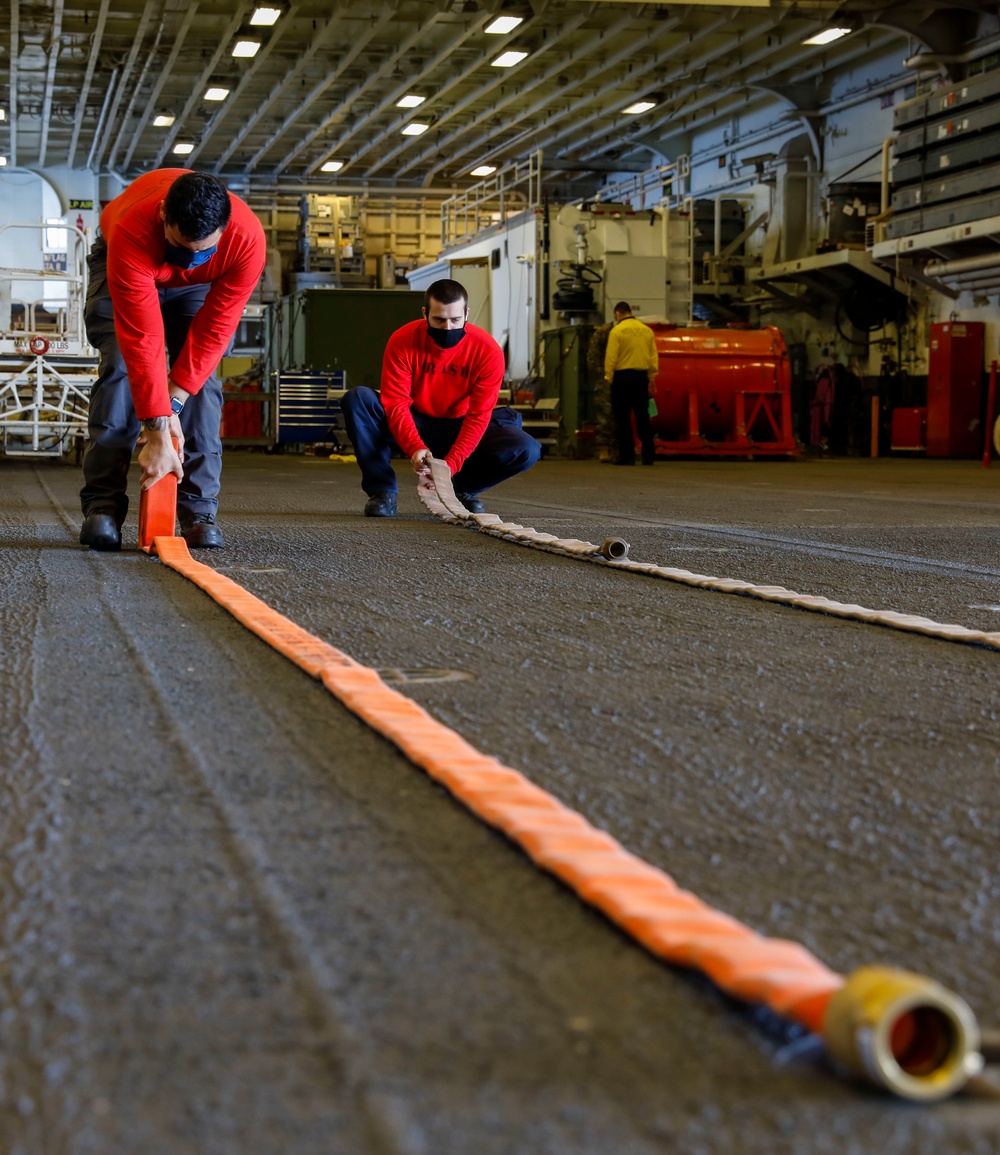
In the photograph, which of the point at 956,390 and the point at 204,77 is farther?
the point at 204,77

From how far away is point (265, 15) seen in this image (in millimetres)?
18719

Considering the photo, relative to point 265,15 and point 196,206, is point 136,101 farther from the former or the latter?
point 196,206

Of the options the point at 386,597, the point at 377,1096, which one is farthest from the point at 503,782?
the point at 386,597

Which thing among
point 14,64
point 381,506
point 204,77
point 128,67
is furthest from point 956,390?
point 14,64

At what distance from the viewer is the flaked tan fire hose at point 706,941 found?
0.91m

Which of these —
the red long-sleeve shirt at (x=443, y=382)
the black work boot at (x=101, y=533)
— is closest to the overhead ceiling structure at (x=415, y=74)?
the red long-sleeve shirt at (x=443, y=382)

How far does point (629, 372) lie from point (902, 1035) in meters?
14.4

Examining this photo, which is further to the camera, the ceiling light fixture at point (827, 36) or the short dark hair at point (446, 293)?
the ceiling light fixture at point (827, 36)

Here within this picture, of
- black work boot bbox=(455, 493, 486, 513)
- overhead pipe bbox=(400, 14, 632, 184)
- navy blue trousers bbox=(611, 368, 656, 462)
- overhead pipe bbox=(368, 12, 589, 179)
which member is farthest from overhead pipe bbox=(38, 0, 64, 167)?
black work boot bbox=(455, 493, 486, 513)

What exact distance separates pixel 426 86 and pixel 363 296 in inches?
215

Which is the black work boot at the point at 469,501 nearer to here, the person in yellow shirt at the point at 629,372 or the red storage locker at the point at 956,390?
the person in yellow shirt at the point at 629,372

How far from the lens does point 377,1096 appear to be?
0.91m

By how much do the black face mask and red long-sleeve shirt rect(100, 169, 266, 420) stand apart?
180 cm

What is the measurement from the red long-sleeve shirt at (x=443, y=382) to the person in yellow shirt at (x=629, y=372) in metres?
8.79
